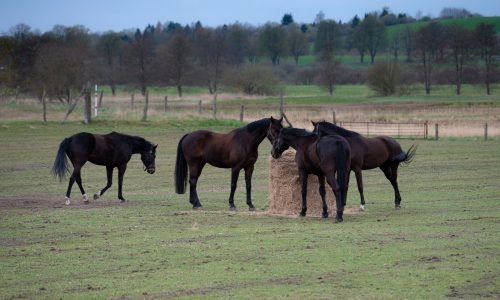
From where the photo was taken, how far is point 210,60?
341ft

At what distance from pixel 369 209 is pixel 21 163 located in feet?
49.0

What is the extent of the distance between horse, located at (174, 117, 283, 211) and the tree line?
79.7 ft

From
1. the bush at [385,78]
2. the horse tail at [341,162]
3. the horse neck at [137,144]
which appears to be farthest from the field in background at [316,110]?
the horse tail at [341,162]

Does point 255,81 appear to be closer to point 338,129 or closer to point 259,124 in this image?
point 259,124

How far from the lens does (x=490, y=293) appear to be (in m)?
9.93

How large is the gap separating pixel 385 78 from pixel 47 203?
6230cm

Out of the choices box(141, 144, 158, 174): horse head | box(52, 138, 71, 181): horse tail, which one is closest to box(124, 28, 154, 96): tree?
box(141, 144, 158, 174): horse head

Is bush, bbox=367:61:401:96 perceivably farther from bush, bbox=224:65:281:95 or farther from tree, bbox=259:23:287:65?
tree, bbox=259:23:287:65

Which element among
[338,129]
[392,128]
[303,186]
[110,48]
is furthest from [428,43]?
[303,186]

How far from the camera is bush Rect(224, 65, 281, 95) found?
78.0m

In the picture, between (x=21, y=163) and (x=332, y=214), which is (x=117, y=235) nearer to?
(x=332, y=214)

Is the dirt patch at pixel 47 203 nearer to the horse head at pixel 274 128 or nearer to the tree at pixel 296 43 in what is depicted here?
the horse head at pixel 274 128

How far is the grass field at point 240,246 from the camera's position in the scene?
10.4m

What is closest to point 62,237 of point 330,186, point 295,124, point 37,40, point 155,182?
point 330,186
